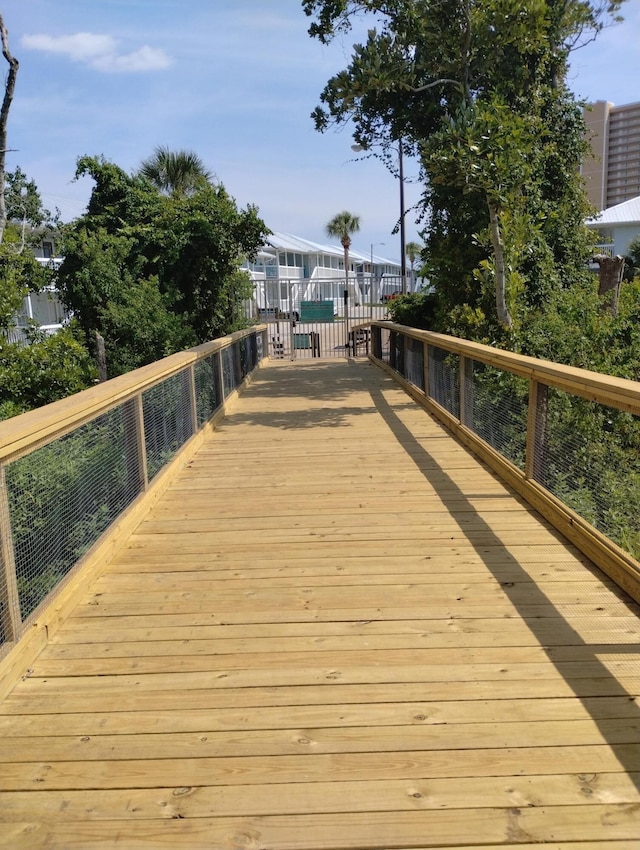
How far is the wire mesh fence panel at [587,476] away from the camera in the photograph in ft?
14.0

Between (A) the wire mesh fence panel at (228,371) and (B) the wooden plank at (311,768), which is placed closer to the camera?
(B) the wooden plank at (311,768)

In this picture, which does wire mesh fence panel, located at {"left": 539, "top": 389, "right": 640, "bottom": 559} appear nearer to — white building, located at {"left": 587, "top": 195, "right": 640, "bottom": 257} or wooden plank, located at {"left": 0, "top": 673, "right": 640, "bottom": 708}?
wooden plank, located at {"left": 0, "top": 673, "right": 640, "bottom": 708}

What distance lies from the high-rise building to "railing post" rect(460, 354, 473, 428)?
68.6m

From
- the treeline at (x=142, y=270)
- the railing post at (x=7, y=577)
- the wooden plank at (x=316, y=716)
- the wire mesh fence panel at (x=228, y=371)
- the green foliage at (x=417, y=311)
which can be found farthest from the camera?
the green foliage at (x=417, y=311)

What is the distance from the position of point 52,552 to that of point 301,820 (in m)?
1.96

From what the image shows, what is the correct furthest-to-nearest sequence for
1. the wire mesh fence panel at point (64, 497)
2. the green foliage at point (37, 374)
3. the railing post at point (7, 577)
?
the green foliage at point (37, 374) → the wire mesh fence panel at point (64, 497) → the railing post at point (7, 577)

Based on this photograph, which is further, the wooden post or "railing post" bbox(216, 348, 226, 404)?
the wooden post

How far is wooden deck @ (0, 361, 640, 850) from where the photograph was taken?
191 cm

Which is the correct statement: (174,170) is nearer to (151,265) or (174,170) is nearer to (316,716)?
(151,265)

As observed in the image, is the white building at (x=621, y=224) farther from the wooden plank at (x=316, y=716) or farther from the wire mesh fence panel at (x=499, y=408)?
the wooden plank at (x=316, y=716)

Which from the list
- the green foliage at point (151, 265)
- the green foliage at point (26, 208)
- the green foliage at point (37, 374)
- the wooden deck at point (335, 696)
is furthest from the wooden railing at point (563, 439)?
the green foliage at point (26, 208)

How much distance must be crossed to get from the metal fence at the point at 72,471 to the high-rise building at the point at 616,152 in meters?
71.2

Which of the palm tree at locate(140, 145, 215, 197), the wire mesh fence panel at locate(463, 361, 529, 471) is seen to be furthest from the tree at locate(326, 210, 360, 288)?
the wire mesh fence panel at locate(463, 361, 529, 471)

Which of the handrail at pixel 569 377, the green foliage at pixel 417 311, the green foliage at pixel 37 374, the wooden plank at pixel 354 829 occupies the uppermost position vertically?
the green foliage at pixel 417 311
